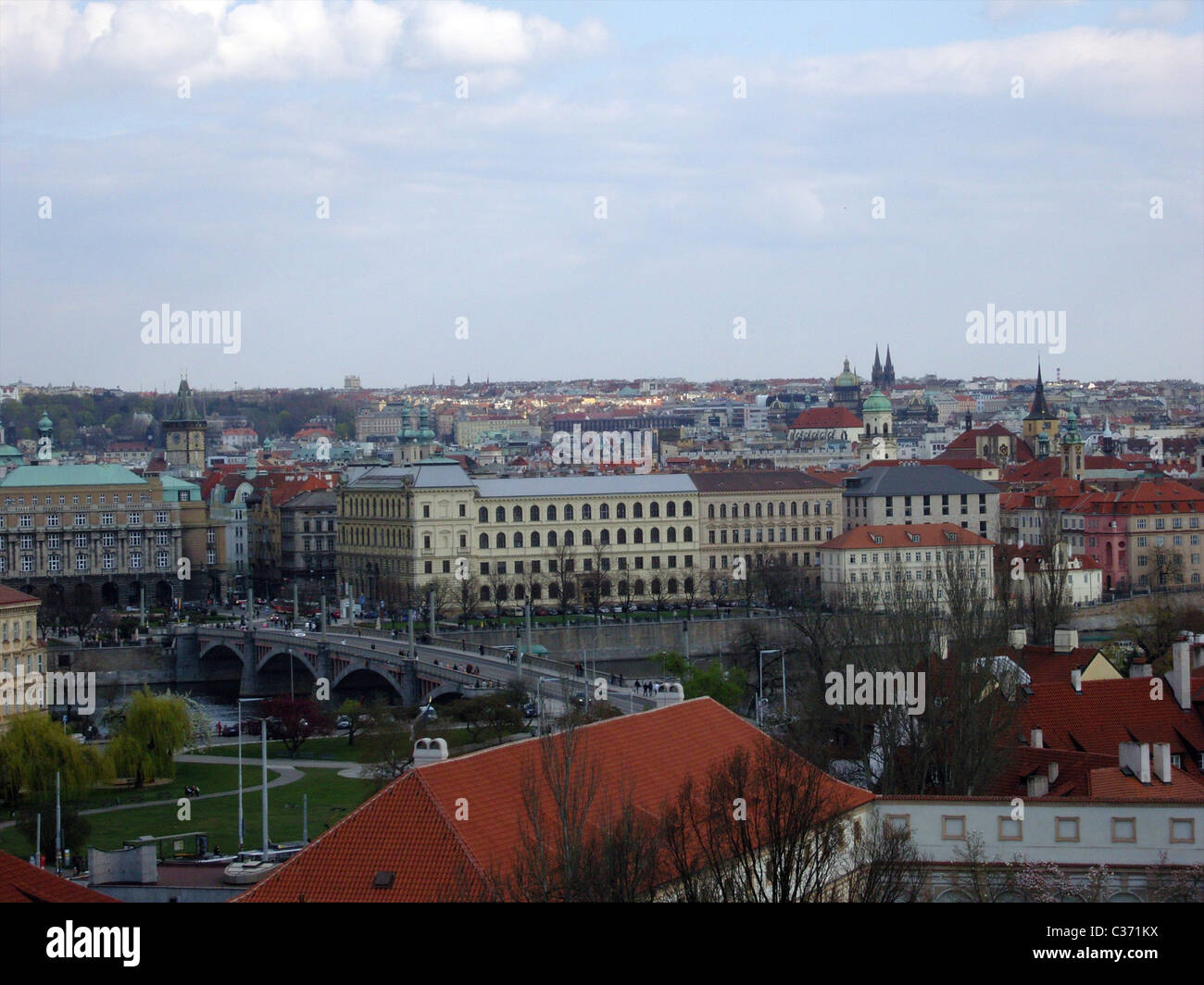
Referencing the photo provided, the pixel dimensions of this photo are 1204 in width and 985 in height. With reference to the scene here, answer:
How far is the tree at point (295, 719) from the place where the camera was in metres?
54.9

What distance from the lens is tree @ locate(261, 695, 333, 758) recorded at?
54875 millimetres

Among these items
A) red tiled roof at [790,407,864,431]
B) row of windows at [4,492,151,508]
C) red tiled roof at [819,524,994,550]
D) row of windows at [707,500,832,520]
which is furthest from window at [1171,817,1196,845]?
red tiled roof at [790,407,864,431]

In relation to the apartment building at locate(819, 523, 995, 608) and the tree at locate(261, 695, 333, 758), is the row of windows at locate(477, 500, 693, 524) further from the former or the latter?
the tree at locate(261, 695, 333, 758)

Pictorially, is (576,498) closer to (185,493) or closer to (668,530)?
(668,530)

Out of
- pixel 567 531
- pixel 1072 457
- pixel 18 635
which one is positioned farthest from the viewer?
pixel 1072 457

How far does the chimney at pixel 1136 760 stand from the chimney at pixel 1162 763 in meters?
0.15

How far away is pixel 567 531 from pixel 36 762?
55.2 m

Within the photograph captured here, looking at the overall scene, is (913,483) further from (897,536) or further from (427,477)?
(427,477)

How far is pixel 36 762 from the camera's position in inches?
1772

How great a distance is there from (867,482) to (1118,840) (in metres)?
81.6

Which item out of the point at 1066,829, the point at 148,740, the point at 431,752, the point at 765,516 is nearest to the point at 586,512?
the point at 765,516

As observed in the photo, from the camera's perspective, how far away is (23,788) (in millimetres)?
44938

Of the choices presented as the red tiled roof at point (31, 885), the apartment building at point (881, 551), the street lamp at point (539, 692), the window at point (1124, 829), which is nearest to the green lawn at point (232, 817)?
the street lamp at point (539, 692)

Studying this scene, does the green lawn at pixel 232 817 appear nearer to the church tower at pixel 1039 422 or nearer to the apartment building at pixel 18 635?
the apartment building at pixel 18 635
